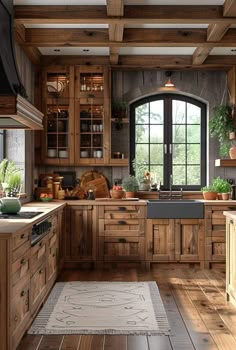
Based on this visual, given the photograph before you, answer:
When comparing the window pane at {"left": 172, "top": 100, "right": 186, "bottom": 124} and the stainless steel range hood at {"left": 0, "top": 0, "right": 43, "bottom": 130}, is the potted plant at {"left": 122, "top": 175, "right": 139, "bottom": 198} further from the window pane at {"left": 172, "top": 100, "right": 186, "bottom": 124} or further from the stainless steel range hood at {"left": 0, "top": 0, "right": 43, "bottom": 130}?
the stainless steel range hood at {"left": 0, "top": 0, "right": 43, "bottom": 130}

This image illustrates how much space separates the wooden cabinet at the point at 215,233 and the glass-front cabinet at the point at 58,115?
1996 millimetres

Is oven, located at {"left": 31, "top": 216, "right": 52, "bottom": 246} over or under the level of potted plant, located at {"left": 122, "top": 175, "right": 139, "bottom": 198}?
under

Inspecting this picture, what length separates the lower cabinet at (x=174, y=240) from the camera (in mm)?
6781

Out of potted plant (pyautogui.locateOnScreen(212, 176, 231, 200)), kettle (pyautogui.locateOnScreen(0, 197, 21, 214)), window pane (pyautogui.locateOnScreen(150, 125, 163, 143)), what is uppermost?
window pane (pyautogui.locateOnScreen(150, 125, 163, 143))

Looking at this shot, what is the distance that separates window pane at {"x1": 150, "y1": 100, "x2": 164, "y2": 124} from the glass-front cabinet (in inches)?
47.8

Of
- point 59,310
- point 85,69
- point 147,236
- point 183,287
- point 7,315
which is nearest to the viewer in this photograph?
point 7,315

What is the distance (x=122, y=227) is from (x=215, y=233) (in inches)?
46.8

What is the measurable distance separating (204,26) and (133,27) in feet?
2.57

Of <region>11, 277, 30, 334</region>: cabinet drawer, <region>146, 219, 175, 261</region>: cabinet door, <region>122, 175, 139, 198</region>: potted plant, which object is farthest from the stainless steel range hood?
<region>122, 175, 139, 198</region>: potted plant

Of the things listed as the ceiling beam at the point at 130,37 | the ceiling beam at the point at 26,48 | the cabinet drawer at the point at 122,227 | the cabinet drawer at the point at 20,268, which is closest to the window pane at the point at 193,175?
the cabinet drawer at the point at 122,227

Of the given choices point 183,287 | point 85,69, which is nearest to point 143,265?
point 183,287

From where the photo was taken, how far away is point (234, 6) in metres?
4.81

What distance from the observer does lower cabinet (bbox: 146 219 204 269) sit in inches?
267

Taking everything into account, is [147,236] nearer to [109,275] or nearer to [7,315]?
[109,275]
